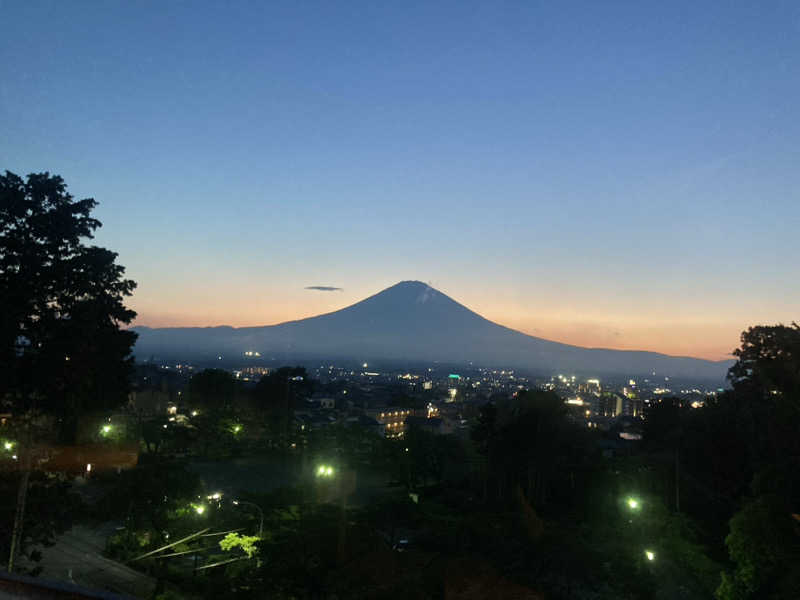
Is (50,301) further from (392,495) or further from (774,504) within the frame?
(774,504)

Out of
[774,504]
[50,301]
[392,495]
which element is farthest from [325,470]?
[774,504]

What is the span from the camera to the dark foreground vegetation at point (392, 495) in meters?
8.56

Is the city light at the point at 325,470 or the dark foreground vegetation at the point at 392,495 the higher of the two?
the dark foreground vegetation at the point at 392,495

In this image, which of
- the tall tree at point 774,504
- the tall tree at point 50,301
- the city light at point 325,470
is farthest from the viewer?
the city light at point 325,470

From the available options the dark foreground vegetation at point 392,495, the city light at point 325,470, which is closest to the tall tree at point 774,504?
the dark foreground vegetation at point 392,495

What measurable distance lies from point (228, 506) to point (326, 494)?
4.34 meters

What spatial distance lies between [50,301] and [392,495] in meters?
11.7

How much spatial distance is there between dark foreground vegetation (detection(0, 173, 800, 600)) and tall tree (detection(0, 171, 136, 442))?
0.14 feet

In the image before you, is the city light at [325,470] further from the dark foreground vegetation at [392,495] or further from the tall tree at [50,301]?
the tall tree at [50,301]

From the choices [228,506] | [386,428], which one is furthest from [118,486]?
[386,428]

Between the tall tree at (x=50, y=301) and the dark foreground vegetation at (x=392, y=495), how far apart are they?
4cm

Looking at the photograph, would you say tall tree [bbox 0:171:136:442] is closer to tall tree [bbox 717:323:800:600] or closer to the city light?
the city light

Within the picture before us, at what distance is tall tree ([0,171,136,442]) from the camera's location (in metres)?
10.9

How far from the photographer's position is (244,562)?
34.3ft
